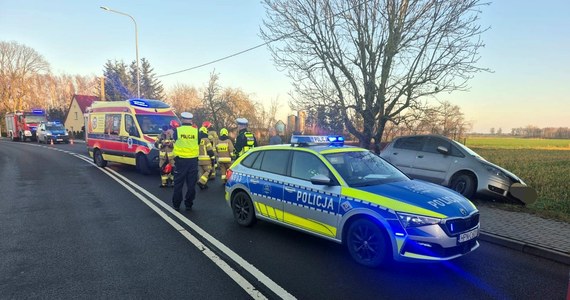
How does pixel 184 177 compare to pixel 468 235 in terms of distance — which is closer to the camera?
pixel 468 235

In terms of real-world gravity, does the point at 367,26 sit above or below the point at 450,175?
above

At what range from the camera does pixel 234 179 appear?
19.9 feet

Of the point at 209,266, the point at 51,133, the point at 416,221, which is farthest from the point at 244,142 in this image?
the point at 51,133

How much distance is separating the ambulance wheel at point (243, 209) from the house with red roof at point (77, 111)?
5597 cm

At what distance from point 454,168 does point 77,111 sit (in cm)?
6066

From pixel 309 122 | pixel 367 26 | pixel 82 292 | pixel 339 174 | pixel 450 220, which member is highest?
pixel 367 26

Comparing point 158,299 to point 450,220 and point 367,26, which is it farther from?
point 367,26

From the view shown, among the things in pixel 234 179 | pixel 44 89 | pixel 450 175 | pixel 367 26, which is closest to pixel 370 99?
pixel 367 26

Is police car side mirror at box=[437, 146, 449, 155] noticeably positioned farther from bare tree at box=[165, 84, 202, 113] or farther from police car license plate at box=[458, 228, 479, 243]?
bare tree at box=[165, 84, 202, 113]

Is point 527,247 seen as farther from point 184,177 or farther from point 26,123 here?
point 26,123

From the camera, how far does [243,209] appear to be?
589 cm

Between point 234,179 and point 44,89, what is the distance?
264 feet

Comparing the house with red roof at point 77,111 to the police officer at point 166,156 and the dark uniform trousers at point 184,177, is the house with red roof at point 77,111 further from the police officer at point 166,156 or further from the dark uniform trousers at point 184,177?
the dark uniform trousers at point 184,177

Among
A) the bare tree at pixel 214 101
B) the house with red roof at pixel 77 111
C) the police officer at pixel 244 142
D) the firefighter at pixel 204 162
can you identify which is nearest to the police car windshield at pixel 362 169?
the police officer at pixel 244 142
